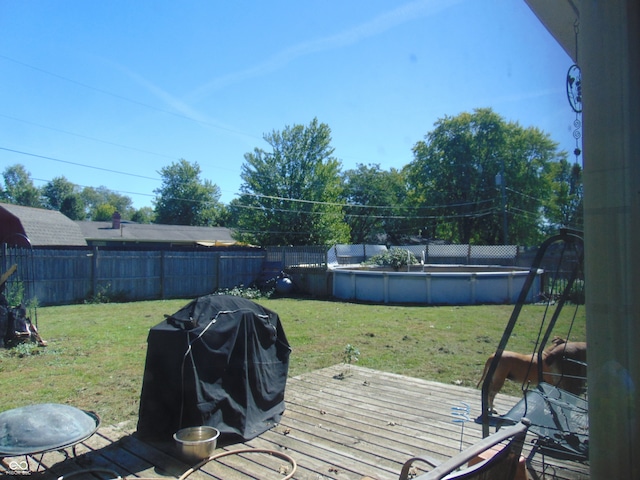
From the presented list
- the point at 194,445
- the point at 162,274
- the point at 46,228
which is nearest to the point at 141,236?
the point at 46,228

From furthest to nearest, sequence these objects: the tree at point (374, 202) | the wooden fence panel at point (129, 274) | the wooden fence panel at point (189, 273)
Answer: the tree at point (374, 202)
the wooden fence panel at point (189, 273)
the wooden fence panel at point (129, 274)

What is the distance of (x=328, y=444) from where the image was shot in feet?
12.2

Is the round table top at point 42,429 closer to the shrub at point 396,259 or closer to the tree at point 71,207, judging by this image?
the shrub at point 396,259

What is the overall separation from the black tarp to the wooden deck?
0.18 m

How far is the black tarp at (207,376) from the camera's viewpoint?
12.1 feet

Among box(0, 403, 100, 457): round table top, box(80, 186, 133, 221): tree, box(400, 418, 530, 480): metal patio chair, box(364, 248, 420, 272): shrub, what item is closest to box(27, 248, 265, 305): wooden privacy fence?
box(364, 248, 420, 272): shrub

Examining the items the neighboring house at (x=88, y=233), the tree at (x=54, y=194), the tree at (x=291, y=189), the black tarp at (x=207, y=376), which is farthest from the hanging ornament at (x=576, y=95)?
the tree at (x=54, y=194)

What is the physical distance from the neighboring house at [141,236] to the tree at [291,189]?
12.6ft

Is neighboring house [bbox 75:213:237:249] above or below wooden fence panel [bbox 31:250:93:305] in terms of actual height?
above

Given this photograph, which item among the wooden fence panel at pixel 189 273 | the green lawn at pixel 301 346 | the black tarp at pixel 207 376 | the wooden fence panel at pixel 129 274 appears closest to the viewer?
the black tarp at pixel 207 376

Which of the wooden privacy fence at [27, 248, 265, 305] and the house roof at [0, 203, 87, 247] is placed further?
the house roof at [0, 203, 87, 247]

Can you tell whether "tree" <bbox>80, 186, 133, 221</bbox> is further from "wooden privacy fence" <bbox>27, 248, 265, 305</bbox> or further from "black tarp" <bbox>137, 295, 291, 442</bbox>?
"black tarp" <bbox>137, 295, 291, 442</bbox>

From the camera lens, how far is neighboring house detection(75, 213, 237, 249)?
98.8ft

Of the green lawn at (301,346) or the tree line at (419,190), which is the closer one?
the green lawn at (301,346)
